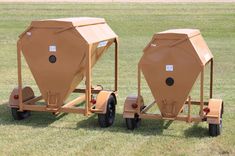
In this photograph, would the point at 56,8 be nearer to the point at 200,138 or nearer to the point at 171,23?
the point at 171,23

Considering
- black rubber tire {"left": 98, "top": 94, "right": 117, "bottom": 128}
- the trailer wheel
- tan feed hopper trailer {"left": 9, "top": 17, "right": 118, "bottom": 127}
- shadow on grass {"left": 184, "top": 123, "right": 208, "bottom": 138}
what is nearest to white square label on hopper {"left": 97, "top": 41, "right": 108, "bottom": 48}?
tan feed hopper trailer {"left": 9, "top": 17, "right": 118, "bottom": 127}

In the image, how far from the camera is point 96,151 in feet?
23.1

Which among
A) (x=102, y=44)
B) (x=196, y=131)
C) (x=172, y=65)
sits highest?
(x=102, y=44)

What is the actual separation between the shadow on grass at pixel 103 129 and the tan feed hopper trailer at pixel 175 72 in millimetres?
250

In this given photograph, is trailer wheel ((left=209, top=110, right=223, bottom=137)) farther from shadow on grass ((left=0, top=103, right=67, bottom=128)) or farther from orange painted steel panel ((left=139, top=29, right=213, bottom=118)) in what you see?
shadow on grass ((left=0, top=103, right=67, bottom=128))

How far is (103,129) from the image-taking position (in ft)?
27.0

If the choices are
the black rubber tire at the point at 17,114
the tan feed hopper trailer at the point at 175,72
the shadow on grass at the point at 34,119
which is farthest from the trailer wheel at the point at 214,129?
the black rubber tire at the point at 17,114

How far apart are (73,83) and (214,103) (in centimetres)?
245

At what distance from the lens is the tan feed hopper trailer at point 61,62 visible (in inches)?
323

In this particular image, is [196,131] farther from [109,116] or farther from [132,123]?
Result: [109,116]

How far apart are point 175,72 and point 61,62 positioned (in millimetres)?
1958

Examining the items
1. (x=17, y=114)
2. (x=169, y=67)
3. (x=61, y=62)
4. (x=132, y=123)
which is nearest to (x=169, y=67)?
(x=169, y=67)

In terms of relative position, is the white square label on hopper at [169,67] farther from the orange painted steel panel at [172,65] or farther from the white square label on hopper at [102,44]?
the white square label on hopper at [102,44]

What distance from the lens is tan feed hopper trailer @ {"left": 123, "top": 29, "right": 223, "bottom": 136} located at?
7695 mm
